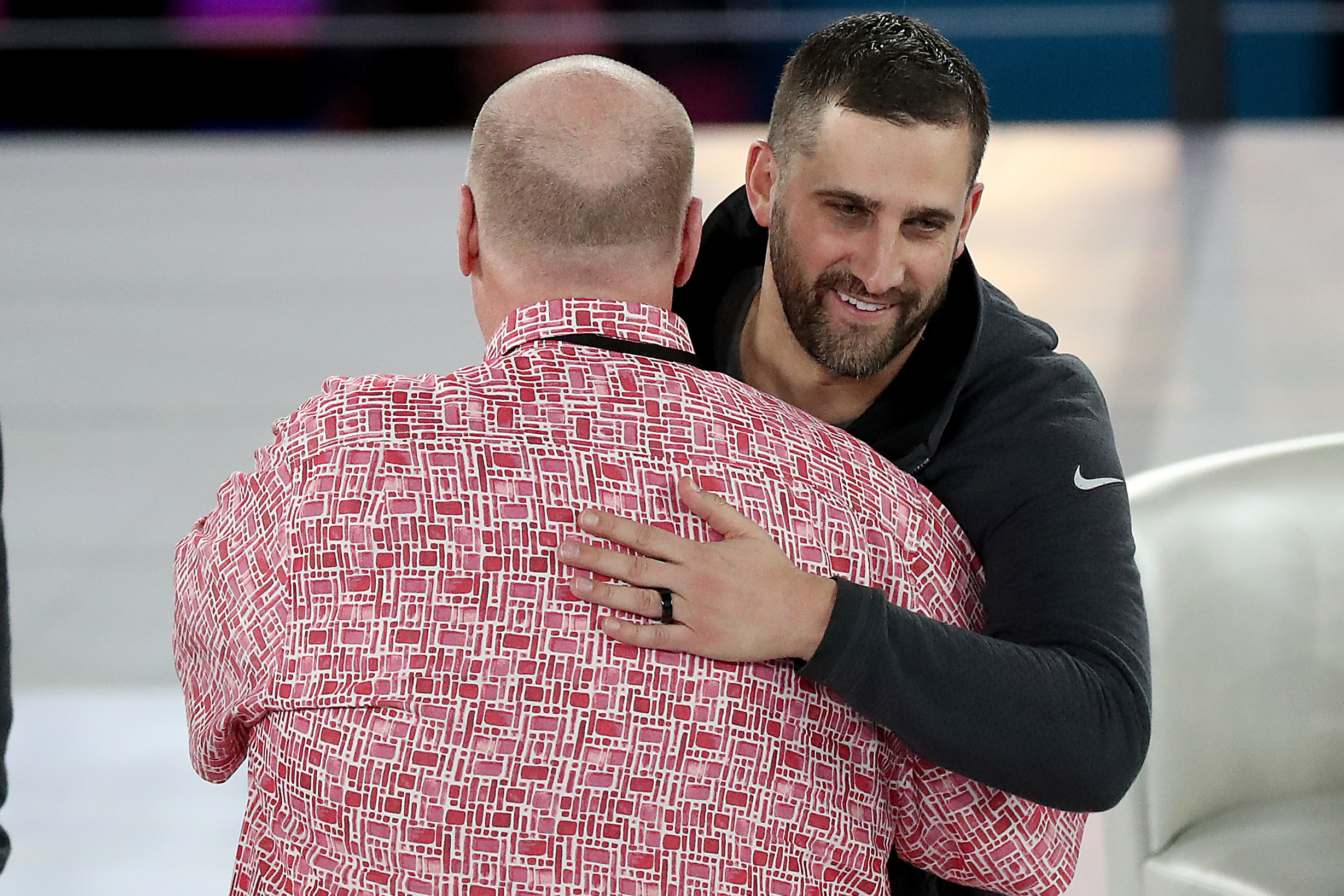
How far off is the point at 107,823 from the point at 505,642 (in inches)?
70.5

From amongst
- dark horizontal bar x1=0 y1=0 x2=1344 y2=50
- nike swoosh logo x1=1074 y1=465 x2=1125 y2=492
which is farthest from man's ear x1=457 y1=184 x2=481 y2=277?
dark horizontal bar x1=0 y1=0 x2=1344 y2=50

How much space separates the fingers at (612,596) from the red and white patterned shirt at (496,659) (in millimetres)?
11

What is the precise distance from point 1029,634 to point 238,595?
0.59m

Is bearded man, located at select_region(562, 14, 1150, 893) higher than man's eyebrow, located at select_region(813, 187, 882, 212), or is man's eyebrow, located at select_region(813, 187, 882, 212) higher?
man's eyebrow, located at select_region(813, 187, 882, 212)

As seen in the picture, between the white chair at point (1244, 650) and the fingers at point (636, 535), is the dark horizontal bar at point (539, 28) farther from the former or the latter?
the fingers at point (636, 535)

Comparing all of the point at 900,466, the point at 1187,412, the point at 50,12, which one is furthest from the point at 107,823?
the point at 50,12

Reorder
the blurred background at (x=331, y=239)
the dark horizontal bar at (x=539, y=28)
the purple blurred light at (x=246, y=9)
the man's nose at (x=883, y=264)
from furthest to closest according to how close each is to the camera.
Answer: the purple blurred light at (x=246, y=9)
the dark horizontal bar at (x=539, y=28)
the blurred background at (x=331, y=239)
the man's nose at (x=883, y=264)

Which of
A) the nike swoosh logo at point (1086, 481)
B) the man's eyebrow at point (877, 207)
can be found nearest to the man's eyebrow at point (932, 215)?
the man's eyebrow at point (877, 207)

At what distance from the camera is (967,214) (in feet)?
4.70

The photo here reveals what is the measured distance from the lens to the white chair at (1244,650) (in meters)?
1.75

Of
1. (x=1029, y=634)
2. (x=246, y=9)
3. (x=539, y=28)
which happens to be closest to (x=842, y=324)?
(x=1029, y=634)

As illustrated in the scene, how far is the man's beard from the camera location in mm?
1411

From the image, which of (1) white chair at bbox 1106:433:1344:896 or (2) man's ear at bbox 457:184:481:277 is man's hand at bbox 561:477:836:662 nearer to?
(2) man's ear at bbox 457:184:481:277

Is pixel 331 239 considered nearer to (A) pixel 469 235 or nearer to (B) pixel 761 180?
(B) pixel 761 180
